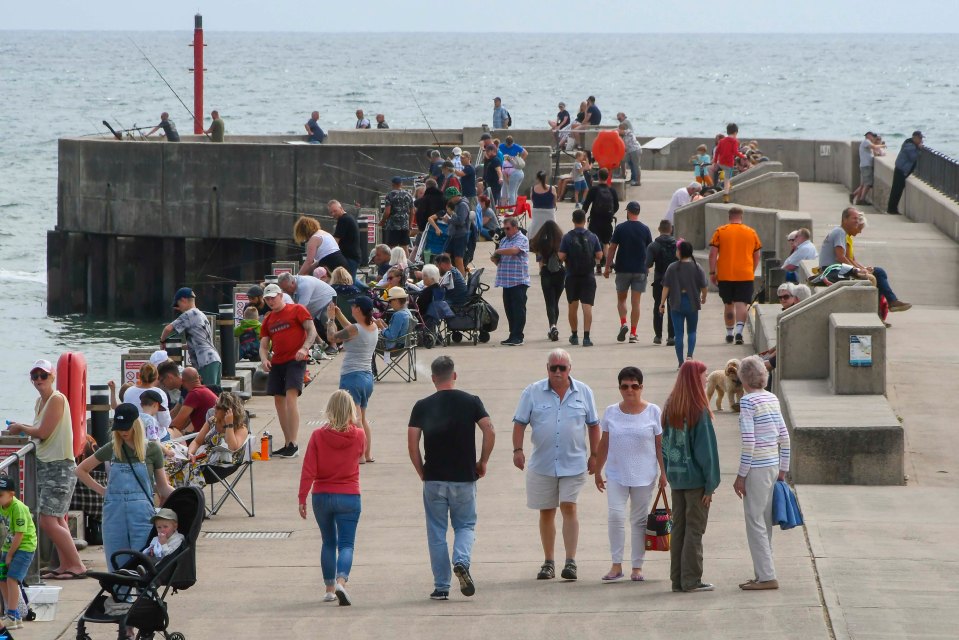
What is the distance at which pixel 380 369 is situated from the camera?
750 inches

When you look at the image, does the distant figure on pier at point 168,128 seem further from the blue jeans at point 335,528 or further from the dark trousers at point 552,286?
the blue jeans at point 335,528

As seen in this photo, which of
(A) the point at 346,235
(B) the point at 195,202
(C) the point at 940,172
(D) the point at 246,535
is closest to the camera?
(D) the point at 246,535

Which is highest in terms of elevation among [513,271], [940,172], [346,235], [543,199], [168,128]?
[168,128]

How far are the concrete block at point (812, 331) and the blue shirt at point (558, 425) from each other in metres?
4.61

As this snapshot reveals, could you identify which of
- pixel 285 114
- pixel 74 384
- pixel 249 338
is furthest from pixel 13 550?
pixel 285 114

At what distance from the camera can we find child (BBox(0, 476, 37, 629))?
10039 millimetres

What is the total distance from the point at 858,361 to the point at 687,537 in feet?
14.3

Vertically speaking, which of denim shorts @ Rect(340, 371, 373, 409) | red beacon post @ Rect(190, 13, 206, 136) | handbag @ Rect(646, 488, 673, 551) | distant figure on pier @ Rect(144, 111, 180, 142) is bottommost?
handbag @ Rect(646, 488, 673, 551)

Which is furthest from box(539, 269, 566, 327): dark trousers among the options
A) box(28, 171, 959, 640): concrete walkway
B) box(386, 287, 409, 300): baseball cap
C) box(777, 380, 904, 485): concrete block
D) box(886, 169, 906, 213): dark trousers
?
box(886, 169, 906, 213): dark trousers

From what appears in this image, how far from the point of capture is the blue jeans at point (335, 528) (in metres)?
10.3

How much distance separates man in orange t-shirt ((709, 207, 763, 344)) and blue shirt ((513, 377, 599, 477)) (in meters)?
8.82

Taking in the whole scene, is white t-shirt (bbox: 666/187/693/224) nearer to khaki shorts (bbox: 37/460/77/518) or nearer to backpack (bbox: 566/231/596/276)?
backpack (bbox: 566/231/596/276)

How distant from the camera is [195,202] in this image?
3916 centimetres

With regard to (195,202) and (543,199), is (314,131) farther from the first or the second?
(543,199)
